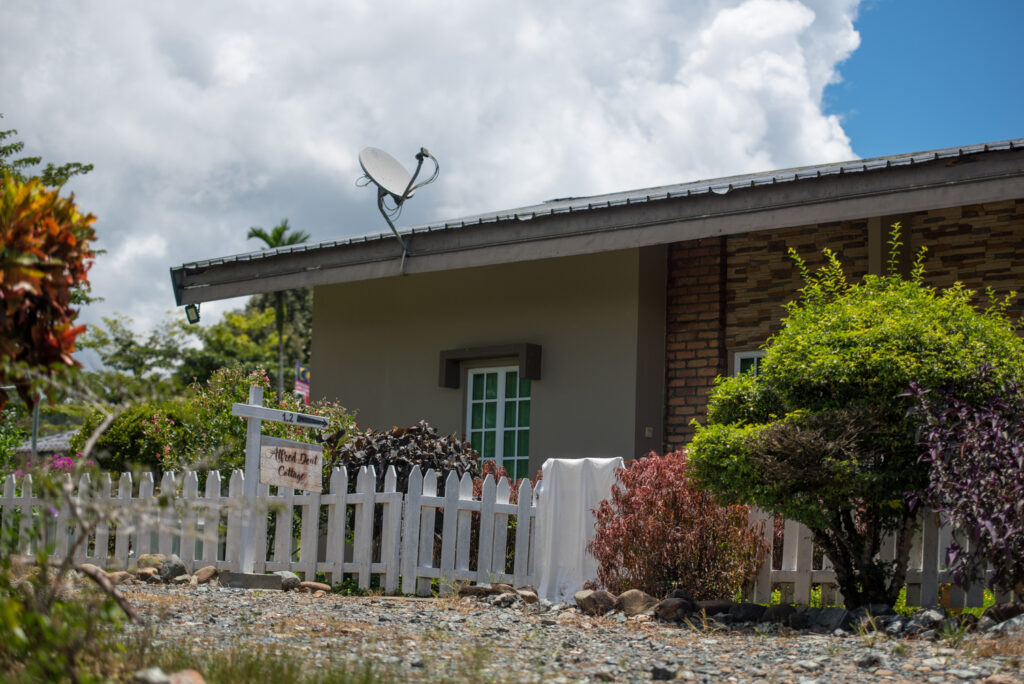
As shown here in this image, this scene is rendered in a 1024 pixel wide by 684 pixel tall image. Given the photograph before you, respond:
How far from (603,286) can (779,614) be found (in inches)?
205

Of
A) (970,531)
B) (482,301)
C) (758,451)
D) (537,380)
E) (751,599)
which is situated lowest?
(751,599)

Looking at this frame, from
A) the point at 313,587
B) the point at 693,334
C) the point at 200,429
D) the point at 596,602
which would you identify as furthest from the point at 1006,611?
the point at 200,429

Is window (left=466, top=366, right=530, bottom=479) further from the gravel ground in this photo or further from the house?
the gravel ground

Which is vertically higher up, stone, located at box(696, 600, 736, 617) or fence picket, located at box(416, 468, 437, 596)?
fence picket, located at box(416, 468, 437, 596)

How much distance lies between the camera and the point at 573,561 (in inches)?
331

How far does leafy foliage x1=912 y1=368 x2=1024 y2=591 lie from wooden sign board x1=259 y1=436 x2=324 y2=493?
4653mm

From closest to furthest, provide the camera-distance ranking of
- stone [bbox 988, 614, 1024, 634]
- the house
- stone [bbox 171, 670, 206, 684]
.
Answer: stone [bbox 171, 670, 206, 684], stone [bbox 988, 614, 1024, 634], the house

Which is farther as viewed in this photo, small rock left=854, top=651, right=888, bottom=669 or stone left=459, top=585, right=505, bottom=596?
stone left=459, top=585, right=505, bottom=596

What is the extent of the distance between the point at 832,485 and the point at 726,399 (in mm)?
1054

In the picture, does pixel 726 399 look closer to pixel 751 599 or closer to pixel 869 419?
pixel 869 419

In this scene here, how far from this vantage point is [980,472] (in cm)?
643

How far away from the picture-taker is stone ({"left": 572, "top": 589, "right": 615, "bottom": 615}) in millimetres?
7246

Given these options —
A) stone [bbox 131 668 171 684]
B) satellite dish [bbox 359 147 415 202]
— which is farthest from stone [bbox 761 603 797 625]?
satellite dish [bbox 359 147 415 202]

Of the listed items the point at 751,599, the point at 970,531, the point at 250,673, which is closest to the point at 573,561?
the point at 751,599
